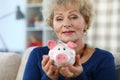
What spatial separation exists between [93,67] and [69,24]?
24cm

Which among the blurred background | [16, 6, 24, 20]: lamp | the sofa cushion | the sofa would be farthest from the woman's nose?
[16, 6, 24, 20]: lamp

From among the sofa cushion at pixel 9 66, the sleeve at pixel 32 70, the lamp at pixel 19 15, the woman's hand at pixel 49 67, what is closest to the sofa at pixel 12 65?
the sofa cushion at pixel 9 66

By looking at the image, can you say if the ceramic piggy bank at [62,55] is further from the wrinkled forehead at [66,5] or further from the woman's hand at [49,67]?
the wrinkled forehead at [66,5]

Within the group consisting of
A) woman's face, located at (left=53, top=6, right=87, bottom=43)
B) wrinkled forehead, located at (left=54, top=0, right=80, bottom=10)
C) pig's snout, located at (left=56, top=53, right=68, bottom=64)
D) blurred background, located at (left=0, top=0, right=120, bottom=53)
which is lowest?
blurred background, located at (left=0, top=0, right=120, bottom=53)

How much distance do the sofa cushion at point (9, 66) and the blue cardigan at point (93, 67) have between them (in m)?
0.47

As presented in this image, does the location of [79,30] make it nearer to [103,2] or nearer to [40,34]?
[103,2]

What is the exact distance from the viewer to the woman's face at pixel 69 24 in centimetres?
116

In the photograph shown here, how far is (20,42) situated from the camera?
3889 millimetres

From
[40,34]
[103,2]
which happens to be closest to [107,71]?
[103,2]

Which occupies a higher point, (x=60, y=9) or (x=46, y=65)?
(x=60, y=9)

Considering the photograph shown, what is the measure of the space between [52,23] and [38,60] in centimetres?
20

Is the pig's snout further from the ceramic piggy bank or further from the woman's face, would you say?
the woman's face

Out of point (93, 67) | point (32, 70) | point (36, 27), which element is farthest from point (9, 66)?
point (36, 27)

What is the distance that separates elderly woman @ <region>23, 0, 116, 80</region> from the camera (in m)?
1.17
